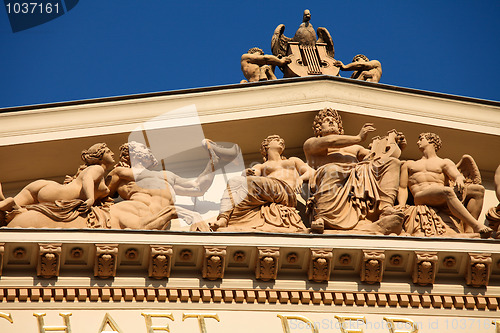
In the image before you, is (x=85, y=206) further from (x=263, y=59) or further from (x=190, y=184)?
(x=263, y=59)

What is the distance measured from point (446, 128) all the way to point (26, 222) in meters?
4.69

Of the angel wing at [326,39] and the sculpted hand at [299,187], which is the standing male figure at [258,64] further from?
the sculpted hand at [299,187]

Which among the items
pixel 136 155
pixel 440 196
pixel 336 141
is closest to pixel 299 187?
pixel 336 141

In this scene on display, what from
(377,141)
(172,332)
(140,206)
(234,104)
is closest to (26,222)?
(140,206)

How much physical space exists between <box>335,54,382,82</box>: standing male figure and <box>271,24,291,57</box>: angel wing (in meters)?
0.68

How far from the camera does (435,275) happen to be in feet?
40.2

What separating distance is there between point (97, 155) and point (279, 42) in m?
3.14

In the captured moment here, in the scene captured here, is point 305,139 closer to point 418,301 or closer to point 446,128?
point 446,128

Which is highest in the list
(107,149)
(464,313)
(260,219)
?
(107,149)

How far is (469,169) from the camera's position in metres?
13.4

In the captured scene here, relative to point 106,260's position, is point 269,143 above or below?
above

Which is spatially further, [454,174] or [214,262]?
[454,174]

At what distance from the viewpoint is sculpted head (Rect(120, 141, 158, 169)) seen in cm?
1320

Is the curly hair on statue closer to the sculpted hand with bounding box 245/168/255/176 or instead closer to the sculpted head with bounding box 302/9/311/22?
the sculpted hand with bounding box 245/168/255/176
